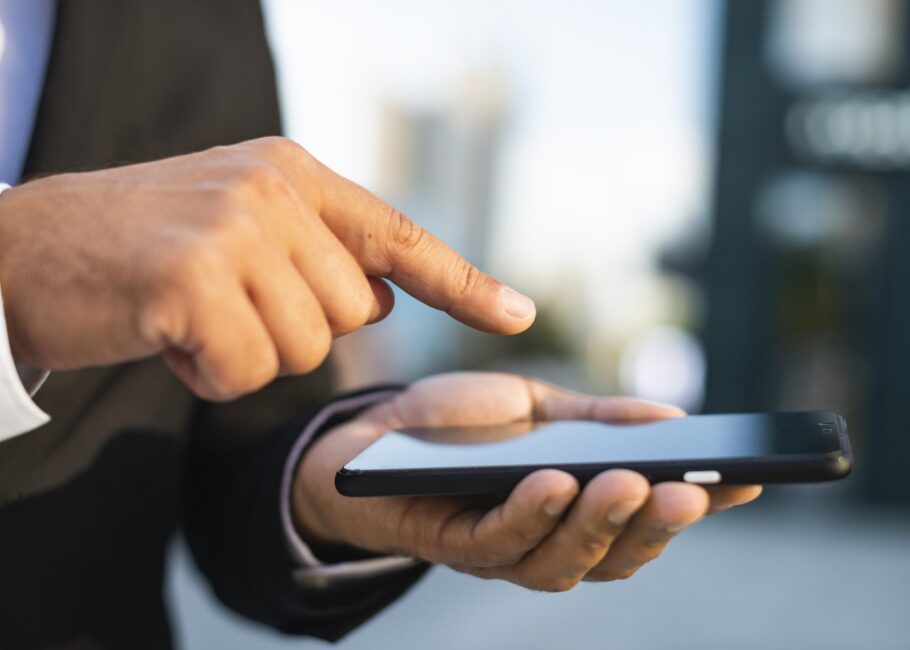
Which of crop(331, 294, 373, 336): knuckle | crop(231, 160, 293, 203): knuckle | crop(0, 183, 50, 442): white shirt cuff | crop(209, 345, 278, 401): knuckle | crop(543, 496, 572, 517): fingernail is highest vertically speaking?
crop(231, 160, 293, 203): knuckle

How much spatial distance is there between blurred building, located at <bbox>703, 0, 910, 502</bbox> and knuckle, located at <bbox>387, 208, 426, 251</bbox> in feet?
27.3

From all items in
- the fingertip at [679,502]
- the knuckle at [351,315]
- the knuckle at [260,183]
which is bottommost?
the fingertip at [679,502]

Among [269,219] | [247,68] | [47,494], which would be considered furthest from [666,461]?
[247,68]

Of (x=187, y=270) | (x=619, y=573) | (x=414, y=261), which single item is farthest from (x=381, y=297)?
(x=619, y=573)

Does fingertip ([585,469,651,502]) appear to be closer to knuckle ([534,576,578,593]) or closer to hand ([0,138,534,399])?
knuckle ([534,576,578,593])

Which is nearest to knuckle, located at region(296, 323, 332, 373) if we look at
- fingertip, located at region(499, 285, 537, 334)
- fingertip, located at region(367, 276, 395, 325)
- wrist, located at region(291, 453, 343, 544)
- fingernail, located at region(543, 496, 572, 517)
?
fingertip, located at region(367, 276, 395, 325)

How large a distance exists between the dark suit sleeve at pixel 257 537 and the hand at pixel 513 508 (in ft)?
0.19

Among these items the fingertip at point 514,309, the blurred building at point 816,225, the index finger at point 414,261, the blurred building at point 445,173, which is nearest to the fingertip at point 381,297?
the index finger at point 414,261

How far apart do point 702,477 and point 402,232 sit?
0.46 m

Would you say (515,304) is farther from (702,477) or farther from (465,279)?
(702,477)

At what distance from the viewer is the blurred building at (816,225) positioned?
862cm

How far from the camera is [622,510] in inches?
40.8

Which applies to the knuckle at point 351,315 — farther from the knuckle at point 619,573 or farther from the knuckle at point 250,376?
the knuckle at point 619,573

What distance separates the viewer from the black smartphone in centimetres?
107
